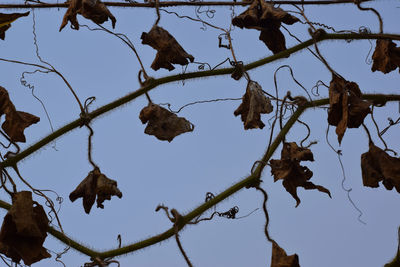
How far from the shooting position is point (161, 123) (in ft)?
6.61

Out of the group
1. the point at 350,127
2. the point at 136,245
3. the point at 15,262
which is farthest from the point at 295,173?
the point at 15,262

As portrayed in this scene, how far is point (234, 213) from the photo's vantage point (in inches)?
79.1

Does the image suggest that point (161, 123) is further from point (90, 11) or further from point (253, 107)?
point (90, 11)

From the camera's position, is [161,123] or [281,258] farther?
[161,123]

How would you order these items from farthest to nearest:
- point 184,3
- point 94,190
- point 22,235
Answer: point 184,3, point 94,190, point 22,235

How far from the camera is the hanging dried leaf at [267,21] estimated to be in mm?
1986

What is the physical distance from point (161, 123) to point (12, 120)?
444 mm

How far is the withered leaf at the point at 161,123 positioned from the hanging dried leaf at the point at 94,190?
192 millimetres

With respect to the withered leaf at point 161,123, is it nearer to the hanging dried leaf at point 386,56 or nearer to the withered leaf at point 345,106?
the withered leaf at point 345,106

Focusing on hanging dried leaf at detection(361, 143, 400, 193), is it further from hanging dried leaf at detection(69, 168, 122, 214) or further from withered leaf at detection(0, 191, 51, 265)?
withered leaf at detection(0, 191, 51, 265)

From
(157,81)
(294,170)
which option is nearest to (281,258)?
(294,170)

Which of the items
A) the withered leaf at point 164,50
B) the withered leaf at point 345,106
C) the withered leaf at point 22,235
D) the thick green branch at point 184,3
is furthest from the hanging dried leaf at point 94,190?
the withered leaf at point 345,106

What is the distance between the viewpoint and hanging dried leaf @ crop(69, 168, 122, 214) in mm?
1942

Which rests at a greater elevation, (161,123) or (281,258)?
(161,123)
